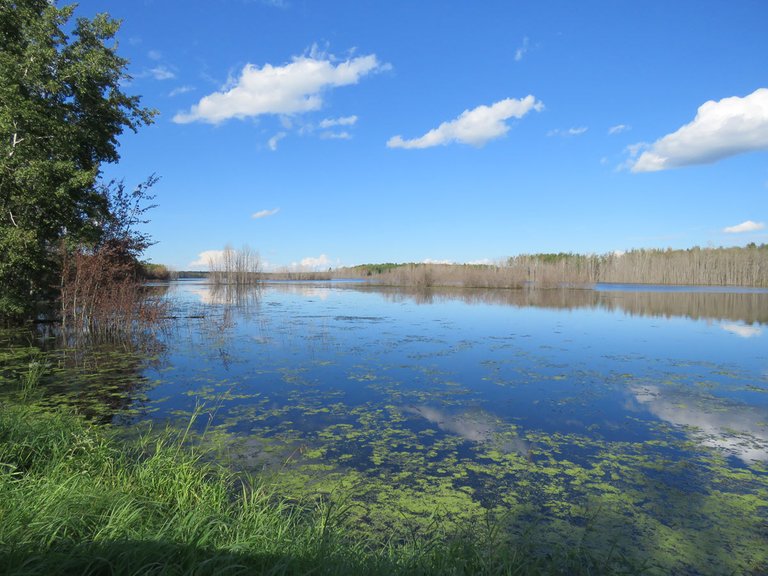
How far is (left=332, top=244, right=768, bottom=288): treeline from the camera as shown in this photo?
42.0 metres

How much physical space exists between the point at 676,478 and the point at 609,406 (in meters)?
2.56

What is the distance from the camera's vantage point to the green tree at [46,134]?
11.7 metres

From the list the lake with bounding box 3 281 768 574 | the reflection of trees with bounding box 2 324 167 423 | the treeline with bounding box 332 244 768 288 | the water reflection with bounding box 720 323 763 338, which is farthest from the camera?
the treeline with bounding box 332 244 768 288

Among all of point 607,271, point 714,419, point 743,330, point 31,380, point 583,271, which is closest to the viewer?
point 714,419

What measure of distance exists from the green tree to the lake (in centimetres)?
377

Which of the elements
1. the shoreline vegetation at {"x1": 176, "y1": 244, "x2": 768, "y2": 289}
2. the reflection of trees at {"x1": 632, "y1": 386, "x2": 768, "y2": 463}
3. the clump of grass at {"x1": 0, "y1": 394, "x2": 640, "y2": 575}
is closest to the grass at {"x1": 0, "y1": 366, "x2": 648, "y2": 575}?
the clump of grass at {"x1": 0, "y1": 394, "x2": 640, "y2": 575}

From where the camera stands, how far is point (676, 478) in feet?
14.2

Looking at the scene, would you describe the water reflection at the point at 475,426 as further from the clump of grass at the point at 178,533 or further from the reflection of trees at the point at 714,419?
the reflection of trees at the point at 714,419

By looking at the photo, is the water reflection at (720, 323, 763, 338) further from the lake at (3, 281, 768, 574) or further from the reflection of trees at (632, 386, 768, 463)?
the reflection of trees at (632, 386, 768, 463)

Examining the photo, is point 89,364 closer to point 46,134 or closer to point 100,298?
point 100,298

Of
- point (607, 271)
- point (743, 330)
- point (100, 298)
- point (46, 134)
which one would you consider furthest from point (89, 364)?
point (607, 271)

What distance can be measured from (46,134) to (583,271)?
4651cm

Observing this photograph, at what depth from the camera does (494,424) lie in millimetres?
5906

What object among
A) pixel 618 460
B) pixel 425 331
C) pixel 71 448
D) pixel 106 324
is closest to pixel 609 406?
pixel 618 460
